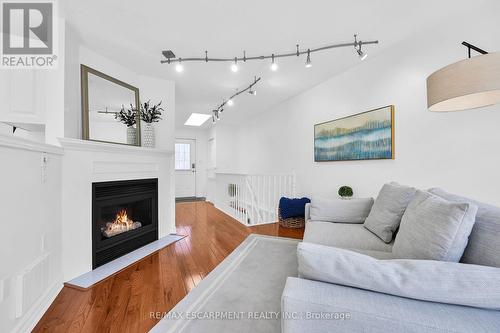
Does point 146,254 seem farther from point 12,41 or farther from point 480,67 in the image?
point 480,67

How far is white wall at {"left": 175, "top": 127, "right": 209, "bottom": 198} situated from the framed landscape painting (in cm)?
463

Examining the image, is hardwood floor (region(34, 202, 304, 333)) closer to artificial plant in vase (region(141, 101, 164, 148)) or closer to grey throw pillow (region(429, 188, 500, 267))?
artificial plant in vase (region(141, 101, 164, 148))

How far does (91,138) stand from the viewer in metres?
2.35

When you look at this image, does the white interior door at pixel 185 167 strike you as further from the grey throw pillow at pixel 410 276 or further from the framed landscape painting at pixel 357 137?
the grey throw pillow at pixel 410 276

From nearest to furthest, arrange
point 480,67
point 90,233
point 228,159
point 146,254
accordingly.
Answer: point 480,67
point 90,233
point 146,254
point 228,159

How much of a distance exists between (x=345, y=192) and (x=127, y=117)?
10.2 feet

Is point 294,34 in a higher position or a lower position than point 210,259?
higher

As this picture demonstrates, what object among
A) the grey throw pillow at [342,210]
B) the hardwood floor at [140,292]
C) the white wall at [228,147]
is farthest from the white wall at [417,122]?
the white wall at [228,147]

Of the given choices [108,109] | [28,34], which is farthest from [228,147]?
[28,34]

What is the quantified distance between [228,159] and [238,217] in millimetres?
2816

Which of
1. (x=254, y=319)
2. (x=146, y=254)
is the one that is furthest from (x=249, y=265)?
(x=146, y=254)

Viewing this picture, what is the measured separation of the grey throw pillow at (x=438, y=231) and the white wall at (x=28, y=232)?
2.25 m

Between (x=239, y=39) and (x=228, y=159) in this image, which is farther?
(x=228, y=159)

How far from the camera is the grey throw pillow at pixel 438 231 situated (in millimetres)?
953
